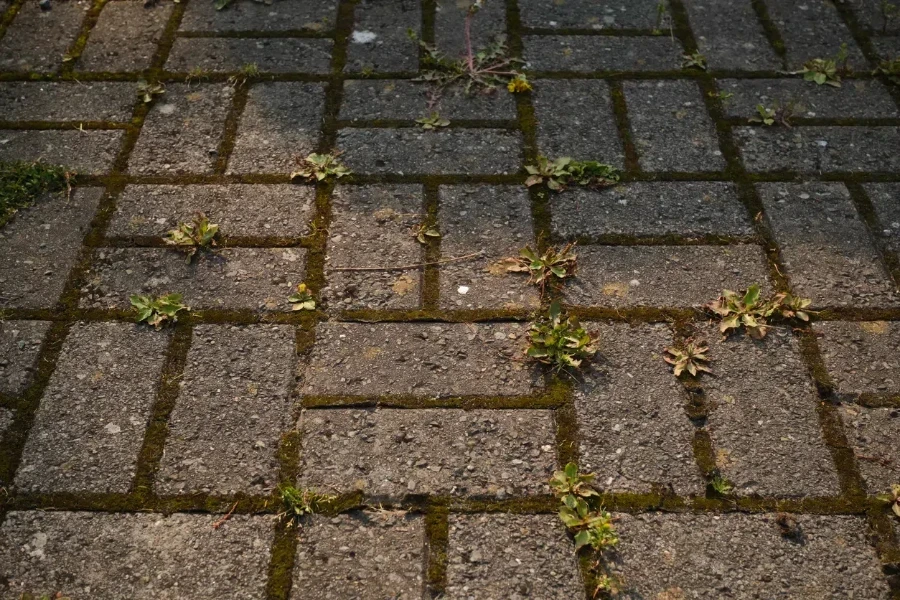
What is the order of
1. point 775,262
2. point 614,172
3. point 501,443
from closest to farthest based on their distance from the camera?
point 501,443
point 775,262
point 614,172

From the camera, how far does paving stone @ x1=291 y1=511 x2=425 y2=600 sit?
2348mm

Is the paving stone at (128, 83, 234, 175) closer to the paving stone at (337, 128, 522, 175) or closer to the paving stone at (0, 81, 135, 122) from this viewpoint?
the paving stone at (0, 81, 135, 122)

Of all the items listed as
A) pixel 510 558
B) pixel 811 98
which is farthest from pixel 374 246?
pixel 811 98

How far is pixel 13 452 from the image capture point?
262 centimetres

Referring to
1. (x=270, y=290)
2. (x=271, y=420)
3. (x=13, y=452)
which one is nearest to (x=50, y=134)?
(x=270, y=290)

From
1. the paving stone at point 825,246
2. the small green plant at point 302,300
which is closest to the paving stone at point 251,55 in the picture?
the small green plant at point 302,300

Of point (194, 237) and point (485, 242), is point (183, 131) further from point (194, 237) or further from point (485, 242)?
point (485, 242)

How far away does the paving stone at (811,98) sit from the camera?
12.5 ft

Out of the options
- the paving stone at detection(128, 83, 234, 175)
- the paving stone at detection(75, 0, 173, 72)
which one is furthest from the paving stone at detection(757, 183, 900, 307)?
the paving stone at detection(75, 0, 173, 72)

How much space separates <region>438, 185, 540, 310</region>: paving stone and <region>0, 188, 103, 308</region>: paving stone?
1333 millimetres

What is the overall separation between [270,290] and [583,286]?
108cm

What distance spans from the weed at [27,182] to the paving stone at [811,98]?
2758 millimetres

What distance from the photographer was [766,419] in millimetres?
2719

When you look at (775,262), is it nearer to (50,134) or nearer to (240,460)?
(240,460)
